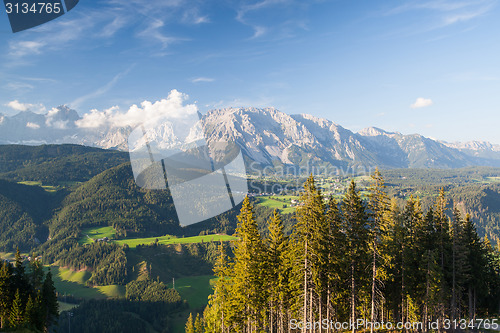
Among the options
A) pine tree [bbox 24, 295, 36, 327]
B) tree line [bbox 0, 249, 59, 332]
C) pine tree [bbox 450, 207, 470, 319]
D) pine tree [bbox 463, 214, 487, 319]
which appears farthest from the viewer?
tree line [bbox 0, 249, 59, 332]

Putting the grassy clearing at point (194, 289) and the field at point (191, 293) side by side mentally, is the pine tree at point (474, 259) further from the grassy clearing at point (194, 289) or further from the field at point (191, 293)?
the grassy clearing at point (194, 289)

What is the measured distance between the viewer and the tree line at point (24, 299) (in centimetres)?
4016

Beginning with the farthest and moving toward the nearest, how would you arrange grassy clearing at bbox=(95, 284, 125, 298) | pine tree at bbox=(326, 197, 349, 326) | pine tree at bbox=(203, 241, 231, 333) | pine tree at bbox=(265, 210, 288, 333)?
grassy clearing at bbox=(95, 284, 125, 298)
pine tree at bbox=(203, 241, 231, 333)
pine tree at bbox=(265, 210, 288, 333)
pine tree at bbox=(326, 197, 349, 326)

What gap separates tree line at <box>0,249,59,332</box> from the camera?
40156mm

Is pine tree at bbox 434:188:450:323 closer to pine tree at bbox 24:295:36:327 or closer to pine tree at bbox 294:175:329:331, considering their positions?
pine tree at bbox 294:175:329:331

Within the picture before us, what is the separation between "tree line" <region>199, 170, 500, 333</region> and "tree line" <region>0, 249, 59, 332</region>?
25.4 meters

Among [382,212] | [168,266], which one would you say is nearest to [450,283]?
[382,212]

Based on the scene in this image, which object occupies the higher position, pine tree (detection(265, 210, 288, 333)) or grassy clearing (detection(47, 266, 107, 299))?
pine tree (detection(265, 210, 288, 333))

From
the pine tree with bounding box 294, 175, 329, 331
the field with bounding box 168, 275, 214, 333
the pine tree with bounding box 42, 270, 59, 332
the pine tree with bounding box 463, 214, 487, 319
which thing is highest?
the pine tree with bounding box 294, 175, 329, 331

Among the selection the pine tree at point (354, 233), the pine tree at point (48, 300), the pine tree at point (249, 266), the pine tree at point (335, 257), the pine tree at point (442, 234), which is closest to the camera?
the pine tree at point (335, 257)

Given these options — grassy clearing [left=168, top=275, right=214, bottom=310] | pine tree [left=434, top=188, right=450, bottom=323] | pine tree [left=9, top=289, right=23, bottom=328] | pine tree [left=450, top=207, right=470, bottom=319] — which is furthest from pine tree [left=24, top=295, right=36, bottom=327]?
grassy clearing [left=168, top=275, right=214, bottom=310]

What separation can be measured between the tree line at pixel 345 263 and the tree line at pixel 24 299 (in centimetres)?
2538

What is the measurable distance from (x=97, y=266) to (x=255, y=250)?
177m

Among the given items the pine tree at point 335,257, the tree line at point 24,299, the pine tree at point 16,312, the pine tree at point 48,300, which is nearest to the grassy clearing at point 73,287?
the pine tree at point 48,300
